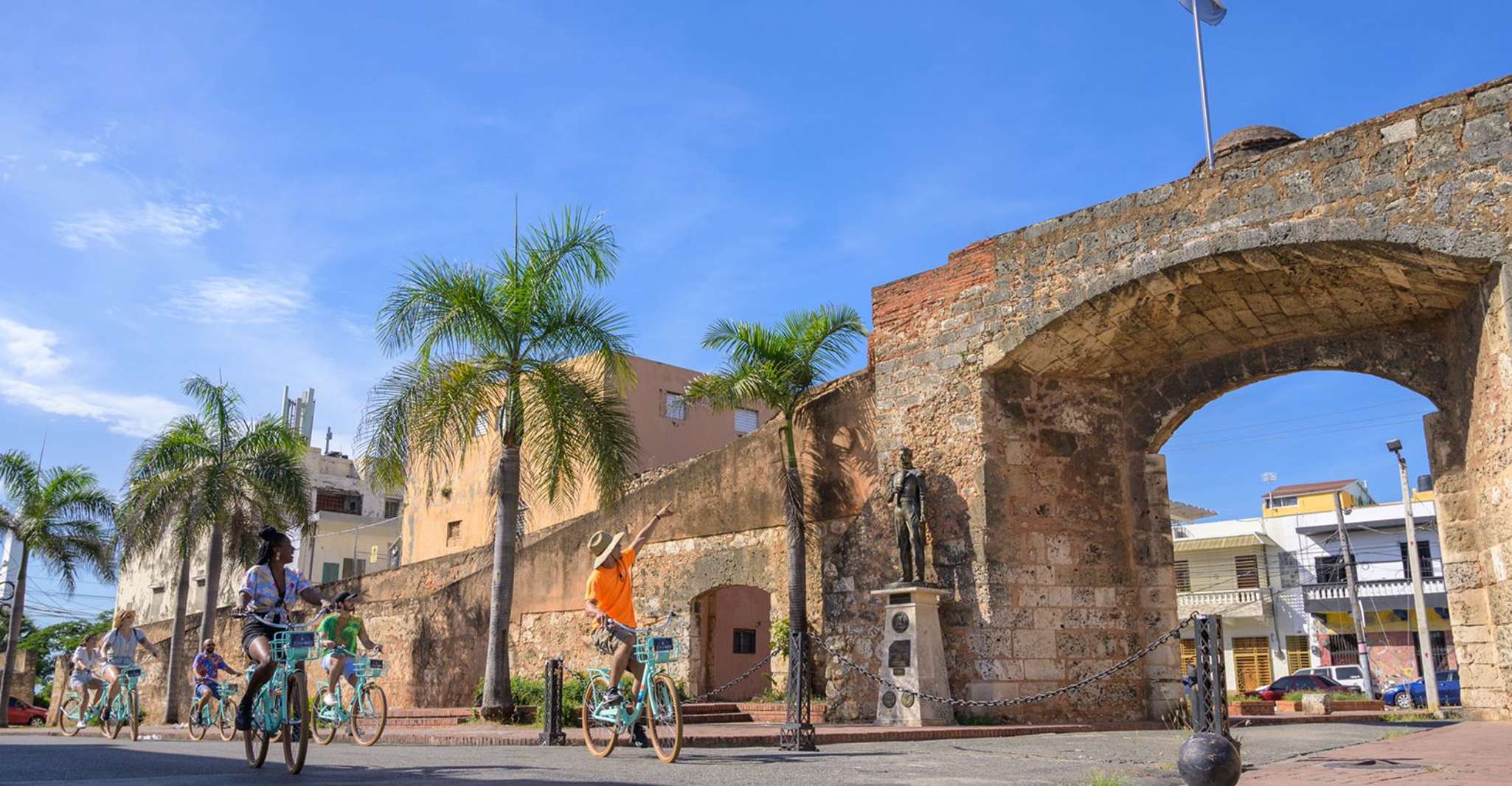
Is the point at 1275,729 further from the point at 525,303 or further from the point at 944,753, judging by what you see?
the point at 525,303

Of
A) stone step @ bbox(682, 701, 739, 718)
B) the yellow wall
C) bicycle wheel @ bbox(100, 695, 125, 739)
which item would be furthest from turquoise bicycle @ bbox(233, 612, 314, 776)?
the yellow wall

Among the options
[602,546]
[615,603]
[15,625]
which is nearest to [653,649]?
[615,603]

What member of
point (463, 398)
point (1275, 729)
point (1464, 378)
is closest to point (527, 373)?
point (463, 398)

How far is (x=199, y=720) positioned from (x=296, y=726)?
16.1 feet

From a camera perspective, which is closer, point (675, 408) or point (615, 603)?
point (615, 603)

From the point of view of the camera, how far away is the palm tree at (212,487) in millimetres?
21344

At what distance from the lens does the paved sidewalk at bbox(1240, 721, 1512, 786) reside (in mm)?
5918

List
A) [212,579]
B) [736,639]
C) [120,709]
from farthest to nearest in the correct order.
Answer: [212,579] < [736,639] < [120,709]

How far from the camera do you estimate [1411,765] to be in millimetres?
6789

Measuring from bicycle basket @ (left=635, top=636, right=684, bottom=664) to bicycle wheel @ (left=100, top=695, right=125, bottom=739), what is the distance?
284 inches

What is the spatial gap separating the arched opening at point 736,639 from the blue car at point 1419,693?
1422cm

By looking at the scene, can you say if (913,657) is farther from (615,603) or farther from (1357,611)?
(1357,611)

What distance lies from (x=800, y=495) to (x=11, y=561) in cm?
2233

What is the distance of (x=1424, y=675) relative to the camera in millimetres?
22641
